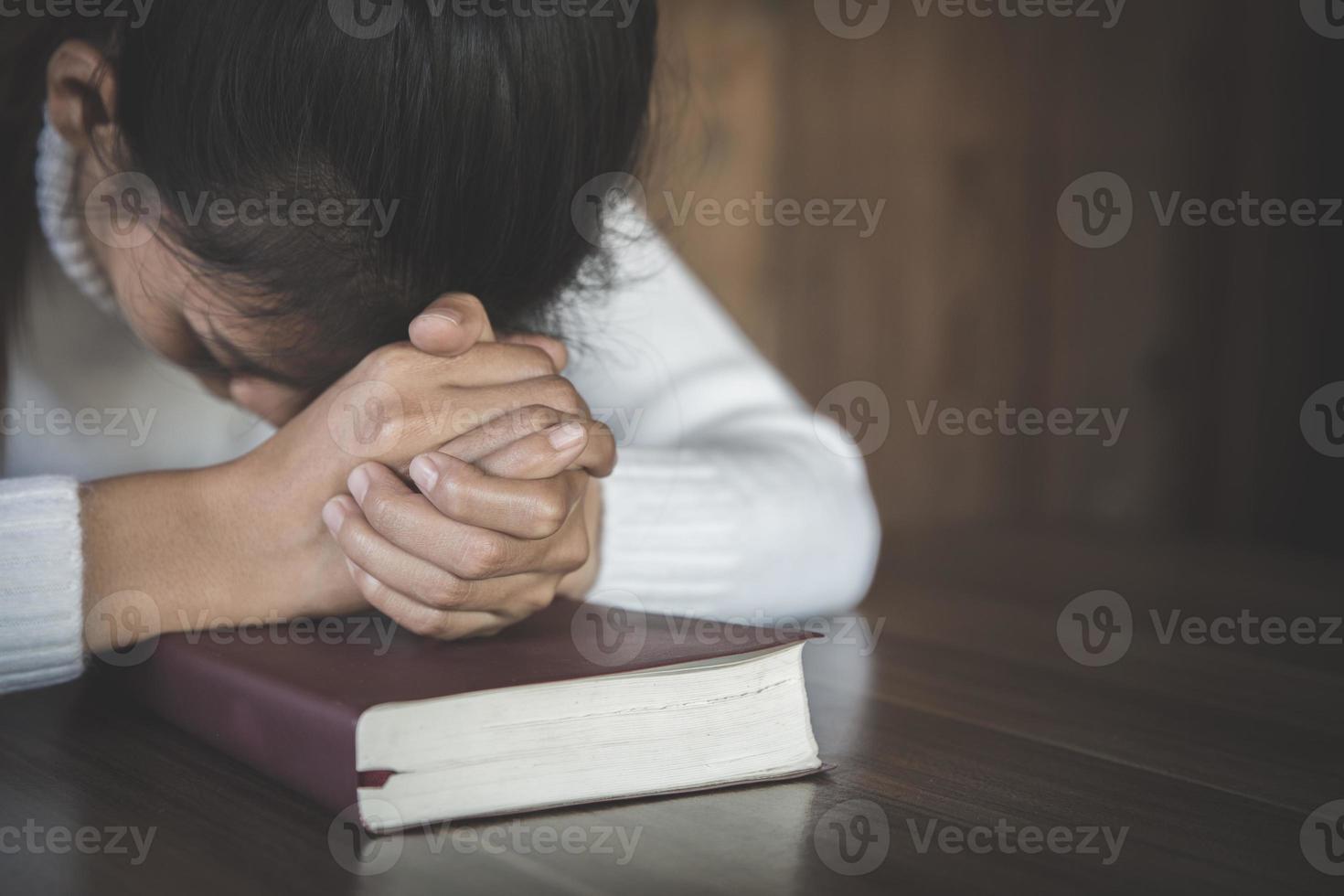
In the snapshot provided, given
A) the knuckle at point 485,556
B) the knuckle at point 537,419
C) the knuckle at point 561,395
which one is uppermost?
the knuckle at point 561,395

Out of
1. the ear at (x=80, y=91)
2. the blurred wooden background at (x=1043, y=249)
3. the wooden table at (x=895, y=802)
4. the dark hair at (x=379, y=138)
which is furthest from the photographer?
the blurred wooden background at (x=1043, y=249)

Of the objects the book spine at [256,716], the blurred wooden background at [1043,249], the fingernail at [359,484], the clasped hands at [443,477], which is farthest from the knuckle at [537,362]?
the blurred wooden background at [1043,249]

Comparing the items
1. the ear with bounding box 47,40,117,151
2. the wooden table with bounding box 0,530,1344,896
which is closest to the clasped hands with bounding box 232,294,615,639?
the wooden table with bounding box 0,530,1344,896

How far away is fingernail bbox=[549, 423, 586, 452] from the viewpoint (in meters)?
0.59

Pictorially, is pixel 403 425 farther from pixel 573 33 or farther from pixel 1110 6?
pixel 1110 6

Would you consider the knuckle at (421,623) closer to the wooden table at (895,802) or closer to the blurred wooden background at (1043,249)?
the wooden table at (895,802)

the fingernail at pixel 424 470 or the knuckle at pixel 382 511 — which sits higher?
the fingernail at pixel 424 470

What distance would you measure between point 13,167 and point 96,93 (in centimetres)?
23

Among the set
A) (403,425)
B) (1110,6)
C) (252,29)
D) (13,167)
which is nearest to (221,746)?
(403,425)

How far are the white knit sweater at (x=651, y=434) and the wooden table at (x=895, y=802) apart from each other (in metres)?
0.13

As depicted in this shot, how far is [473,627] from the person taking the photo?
58cm

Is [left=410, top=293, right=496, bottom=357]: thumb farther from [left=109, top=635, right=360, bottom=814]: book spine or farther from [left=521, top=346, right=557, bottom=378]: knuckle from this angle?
[left=109, top=635, right=360, bottom=814]: book spine

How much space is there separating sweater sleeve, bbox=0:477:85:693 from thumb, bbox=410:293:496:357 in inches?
7.5

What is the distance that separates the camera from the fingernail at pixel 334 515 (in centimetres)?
59
